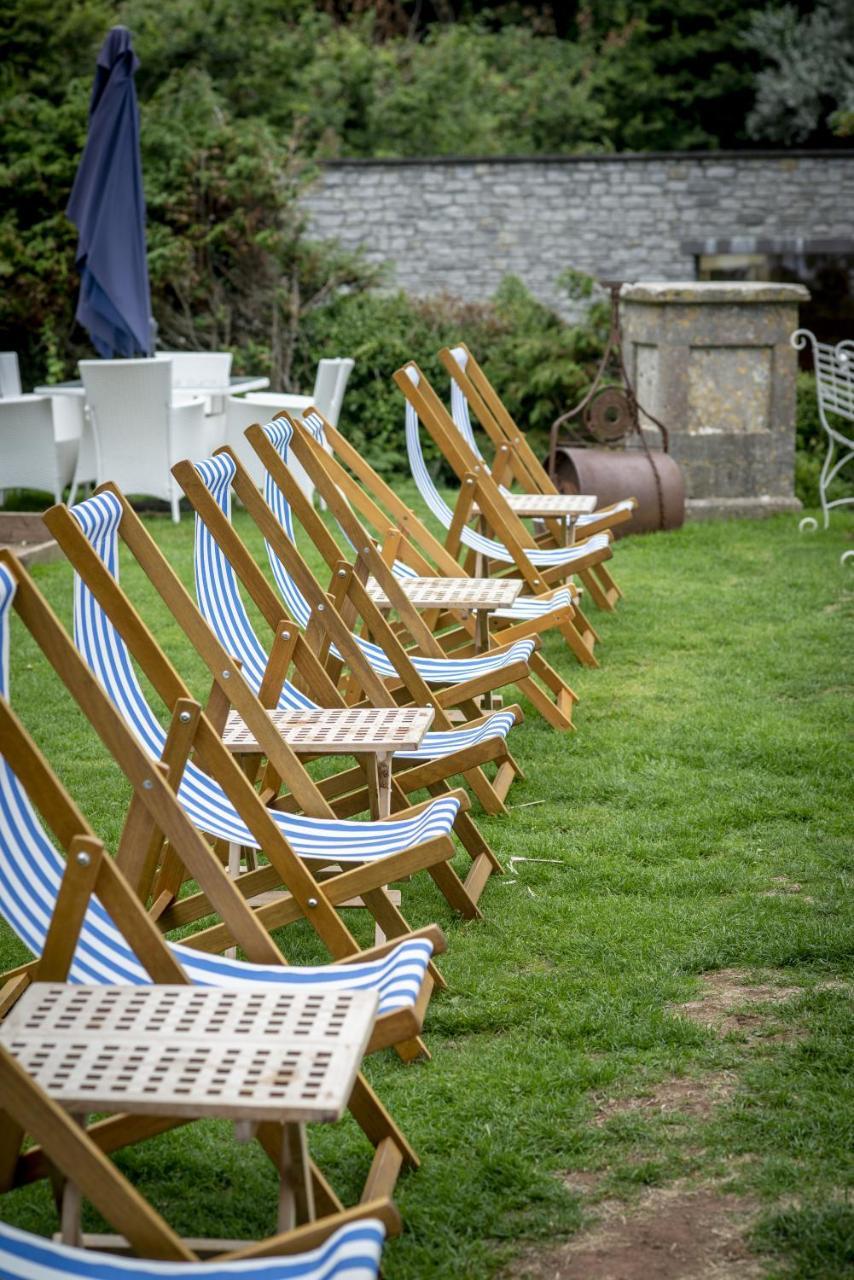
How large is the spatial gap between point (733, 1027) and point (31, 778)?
1.65 meters

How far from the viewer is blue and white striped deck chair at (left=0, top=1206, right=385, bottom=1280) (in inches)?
73.8

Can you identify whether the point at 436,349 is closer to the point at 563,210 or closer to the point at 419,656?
the point at 563,210

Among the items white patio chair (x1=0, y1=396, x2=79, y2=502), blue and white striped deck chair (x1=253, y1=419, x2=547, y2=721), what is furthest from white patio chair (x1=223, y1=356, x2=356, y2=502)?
blue and white striped deck chair (x1=253, y1=419, x2=547, y2=721)

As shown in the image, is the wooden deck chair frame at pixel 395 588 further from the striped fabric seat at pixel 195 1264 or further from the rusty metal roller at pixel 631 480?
the striped fabric seat at pixel 195 1264

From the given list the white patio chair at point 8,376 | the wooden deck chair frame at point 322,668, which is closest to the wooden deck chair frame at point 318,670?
the wooden deck chair frame at point 322,668

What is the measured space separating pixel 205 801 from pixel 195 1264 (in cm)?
162

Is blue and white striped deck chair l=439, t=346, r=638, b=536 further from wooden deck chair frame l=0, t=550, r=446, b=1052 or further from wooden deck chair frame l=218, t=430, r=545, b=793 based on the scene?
wooden deck chair frame l=0, t=550, r=446, b=1052

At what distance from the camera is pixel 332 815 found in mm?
3492

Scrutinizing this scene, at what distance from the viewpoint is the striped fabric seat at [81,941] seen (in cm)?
255

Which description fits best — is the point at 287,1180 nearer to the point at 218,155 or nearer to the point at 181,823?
the point at 181,823

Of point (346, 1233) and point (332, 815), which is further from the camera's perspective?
point (332, 815)

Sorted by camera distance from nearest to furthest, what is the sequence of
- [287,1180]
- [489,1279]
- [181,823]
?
[287,1180], [489,1279], [181,823]

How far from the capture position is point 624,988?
347cm

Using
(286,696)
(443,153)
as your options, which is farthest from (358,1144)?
(443,153)
